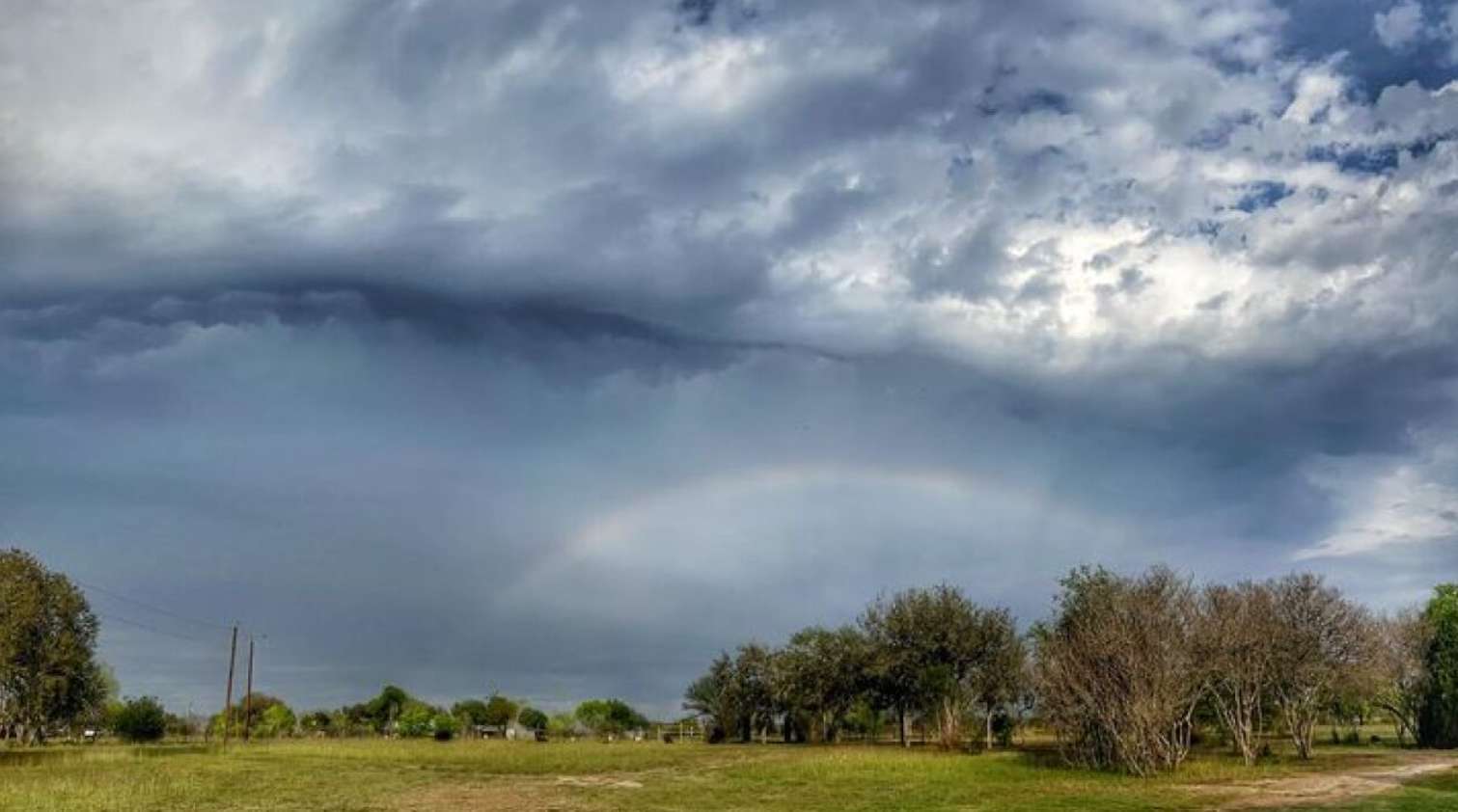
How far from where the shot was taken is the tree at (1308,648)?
62.9 meters

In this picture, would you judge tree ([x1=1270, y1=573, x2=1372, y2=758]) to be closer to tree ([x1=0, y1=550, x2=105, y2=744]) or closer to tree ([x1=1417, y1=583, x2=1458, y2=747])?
tree ([x1=1417, y1=583, x2=1458, y2=747])

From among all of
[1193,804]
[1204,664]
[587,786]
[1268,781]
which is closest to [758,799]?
[587,786]

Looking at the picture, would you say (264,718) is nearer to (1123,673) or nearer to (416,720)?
(416,720)

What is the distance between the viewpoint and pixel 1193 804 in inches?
1289

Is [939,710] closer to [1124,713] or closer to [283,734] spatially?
[1124,713]

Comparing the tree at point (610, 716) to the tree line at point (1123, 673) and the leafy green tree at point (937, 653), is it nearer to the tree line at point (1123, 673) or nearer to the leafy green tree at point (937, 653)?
the tree line at point (1123, 673)

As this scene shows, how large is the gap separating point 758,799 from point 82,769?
1424 inches

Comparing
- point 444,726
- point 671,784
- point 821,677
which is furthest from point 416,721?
point 671,784

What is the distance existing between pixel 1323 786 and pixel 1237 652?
18.1 metres

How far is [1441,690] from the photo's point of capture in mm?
74188

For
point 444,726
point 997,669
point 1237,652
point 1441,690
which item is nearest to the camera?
point 1237,652

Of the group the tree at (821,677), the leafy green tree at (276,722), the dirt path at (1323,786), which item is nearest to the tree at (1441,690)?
the dirt path at (1323,786)

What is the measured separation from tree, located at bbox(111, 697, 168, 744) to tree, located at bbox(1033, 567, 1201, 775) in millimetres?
94863

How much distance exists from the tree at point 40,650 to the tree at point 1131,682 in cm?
6690
